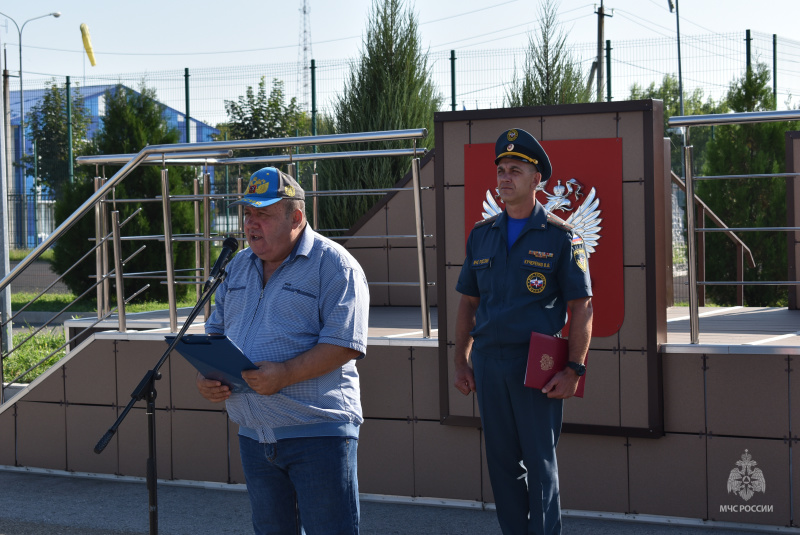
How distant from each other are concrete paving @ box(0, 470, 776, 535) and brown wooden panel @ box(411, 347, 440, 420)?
0.54m

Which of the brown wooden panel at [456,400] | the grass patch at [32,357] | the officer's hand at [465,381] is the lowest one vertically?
the grass patch at [32,357]

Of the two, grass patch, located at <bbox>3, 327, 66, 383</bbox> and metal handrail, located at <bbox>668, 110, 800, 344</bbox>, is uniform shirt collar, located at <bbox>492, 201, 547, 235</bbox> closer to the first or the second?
metal handrail, located at <bbox>668, 110, 800, 344</bbox>

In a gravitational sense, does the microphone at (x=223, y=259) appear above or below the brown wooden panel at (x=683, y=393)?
above

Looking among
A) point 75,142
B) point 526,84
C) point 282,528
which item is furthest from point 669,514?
point 75,142

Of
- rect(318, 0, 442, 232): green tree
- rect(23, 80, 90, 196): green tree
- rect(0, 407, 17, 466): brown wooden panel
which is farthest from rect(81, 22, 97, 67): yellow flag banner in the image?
rect(0, 407, 17, 466): brown wooden panel

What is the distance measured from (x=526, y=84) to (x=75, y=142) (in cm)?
1366

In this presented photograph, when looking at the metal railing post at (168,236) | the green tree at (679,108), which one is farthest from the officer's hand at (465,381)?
the green tree at (679,108)

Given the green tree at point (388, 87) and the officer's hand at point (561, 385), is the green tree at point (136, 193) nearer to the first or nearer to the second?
the green tree at point (388, 87)

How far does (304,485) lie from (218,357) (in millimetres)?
525

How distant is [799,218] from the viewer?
7309 millimetres

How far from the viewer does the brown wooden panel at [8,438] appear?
6066 millimetres

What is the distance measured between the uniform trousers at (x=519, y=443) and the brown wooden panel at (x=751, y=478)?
1304 millimetres

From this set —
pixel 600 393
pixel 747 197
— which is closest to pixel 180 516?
pixel 600 393

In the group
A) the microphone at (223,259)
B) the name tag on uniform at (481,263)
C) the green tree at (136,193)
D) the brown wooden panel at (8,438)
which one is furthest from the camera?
the green tree at (136,193)
